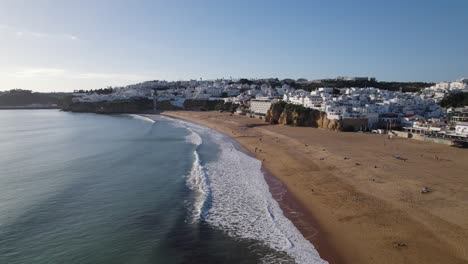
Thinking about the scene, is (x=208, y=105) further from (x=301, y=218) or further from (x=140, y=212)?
(x=301, y=218)

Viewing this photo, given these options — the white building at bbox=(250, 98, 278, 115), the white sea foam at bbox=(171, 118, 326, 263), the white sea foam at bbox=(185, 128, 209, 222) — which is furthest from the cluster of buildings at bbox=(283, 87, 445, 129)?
the white sea foam at bbox=(185, 128, 209, 222)

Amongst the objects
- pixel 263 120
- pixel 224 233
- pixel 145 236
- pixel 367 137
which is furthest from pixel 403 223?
pixel 263 120

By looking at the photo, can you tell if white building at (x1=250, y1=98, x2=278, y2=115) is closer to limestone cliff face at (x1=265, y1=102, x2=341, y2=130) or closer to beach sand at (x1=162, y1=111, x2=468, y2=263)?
limestone cliff face at (x1=265, y1=102, x2=341, y2=130)

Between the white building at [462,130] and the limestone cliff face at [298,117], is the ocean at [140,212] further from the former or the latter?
the limestone cliff face at [298,117]

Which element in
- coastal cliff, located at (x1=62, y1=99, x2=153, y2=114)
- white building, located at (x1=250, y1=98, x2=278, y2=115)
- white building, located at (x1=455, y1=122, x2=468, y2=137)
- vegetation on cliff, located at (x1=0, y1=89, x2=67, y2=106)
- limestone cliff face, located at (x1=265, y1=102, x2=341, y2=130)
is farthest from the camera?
vegetation on cliff, located at (x1=0, y1=89, x2=67, y2=106)

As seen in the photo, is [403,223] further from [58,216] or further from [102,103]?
[102,103]

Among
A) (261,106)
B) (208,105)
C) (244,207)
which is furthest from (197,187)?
(208,105)
